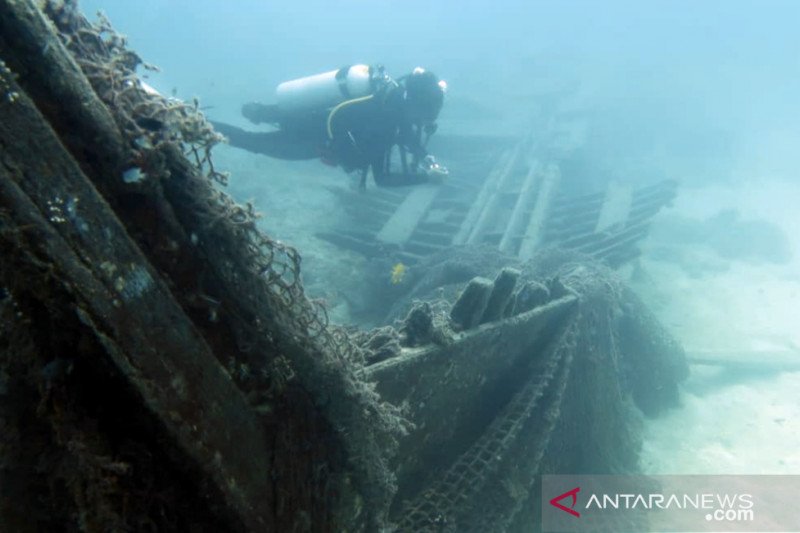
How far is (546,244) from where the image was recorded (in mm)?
9867

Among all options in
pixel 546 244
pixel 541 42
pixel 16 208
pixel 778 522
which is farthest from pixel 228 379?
pixel 541 42

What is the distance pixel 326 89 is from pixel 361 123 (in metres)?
1.23

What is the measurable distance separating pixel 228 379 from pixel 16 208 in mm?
692

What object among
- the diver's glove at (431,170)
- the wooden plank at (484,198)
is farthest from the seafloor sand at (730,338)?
the diver's glove at (431,170)

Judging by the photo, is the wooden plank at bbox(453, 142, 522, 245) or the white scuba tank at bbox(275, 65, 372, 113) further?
the wooden plank at bbox(453, 142, 522, 245)

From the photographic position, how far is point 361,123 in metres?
7.63

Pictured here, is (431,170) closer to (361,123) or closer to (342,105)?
(361,123)

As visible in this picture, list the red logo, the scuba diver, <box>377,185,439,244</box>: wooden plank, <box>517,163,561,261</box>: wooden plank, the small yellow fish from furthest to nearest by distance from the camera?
1. <box>377,185,439,244</box>: wooden plank
2. <box>517,163,561,261</box>: wooden plank
3. the small yellow fish
4. the scuba diver
5. the red logo

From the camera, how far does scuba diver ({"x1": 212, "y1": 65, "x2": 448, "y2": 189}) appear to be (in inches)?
290

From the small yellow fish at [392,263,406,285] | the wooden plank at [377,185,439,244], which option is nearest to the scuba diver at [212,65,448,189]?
the small yellow fish at [392,263,406,285]

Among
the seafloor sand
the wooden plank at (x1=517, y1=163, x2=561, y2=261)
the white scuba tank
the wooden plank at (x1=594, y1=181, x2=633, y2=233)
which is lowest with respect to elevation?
the seafloor sand

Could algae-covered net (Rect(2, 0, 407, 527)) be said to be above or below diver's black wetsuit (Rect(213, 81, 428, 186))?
above

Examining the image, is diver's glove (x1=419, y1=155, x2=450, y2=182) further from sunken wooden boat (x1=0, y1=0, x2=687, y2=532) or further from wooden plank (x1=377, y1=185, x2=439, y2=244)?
sunken wooden boat (x1=0, y1=0, x2=687, y2=532)

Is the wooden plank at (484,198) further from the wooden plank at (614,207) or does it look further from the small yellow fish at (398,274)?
the wooden plank at (614,207)
